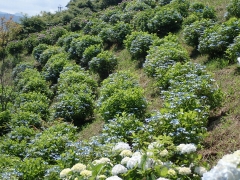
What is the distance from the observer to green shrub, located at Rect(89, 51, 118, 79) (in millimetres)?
9914

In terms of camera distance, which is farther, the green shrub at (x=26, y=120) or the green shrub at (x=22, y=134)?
the green shrub at (x=26, y=120)

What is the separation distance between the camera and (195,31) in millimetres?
7934

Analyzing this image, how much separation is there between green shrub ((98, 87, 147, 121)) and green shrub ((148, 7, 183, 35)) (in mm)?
4629

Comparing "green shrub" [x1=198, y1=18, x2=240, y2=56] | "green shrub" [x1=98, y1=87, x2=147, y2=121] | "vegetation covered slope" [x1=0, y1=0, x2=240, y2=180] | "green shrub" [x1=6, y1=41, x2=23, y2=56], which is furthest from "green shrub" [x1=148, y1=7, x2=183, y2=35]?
"green shrub" [x1=6, y1=41, x2=23, y2=56]

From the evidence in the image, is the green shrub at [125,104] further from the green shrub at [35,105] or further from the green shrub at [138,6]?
the green shrub at [138,6]

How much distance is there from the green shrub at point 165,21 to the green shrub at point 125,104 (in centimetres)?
463

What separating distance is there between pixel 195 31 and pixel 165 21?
231 centimetres

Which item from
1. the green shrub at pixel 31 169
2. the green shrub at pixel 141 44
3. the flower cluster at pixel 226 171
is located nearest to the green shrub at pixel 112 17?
the green shrub at pixel 141 44

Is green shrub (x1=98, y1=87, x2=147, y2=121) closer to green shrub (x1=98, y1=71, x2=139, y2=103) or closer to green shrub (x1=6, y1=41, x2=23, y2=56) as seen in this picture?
green shrub (x1=98, y1=71, x2=139, y2=103)

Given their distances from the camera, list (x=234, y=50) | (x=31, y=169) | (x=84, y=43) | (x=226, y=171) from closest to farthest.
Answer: (x=226, y=171) → (x=31, y=169) → (x=234, y=50) → (x=84, y=43)

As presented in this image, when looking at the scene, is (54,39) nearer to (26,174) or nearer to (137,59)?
(137,59)

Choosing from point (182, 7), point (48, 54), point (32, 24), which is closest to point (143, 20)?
point (182, 7)

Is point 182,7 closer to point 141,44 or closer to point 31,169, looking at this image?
point 141,44

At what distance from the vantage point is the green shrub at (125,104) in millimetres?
5943
